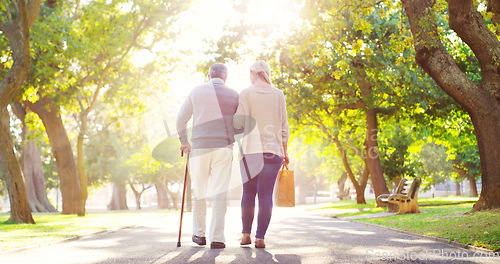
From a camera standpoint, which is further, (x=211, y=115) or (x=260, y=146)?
(x=211, y=115)

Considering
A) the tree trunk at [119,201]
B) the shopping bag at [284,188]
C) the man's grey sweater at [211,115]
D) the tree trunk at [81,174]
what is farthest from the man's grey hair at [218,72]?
the tree trunk at [119,201]

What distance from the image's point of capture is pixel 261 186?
654 cm

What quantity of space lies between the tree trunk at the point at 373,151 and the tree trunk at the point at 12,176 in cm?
1305

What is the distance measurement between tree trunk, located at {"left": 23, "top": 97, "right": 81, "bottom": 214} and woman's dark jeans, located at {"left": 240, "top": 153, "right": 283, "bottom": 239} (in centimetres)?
1767

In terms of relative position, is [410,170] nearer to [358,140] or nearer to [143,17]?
[358,140]

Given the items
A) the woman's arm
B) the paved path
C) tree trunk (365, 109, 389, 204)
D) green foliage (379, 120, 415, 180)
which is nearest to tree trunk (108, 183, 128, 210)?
green foliage (379, 120, 415, 180)

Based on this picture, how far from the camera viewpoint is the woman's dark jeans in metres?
6.55

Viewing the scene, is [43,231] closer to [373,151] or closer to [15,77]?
[15,77]

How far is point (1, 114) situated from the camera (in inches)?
585

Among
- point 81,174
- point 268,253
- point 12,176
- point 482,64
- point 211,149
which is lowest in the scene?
point 268,253

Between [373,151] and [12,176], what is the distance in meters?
13.7

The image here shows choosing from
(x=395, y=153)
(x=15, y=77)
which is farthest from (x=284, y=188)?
(x=395, y=153)

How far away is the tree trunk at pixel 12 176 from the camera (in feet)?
48.9

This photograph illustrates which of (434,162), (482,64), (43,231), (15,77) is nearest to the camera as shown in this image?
(482,64)
